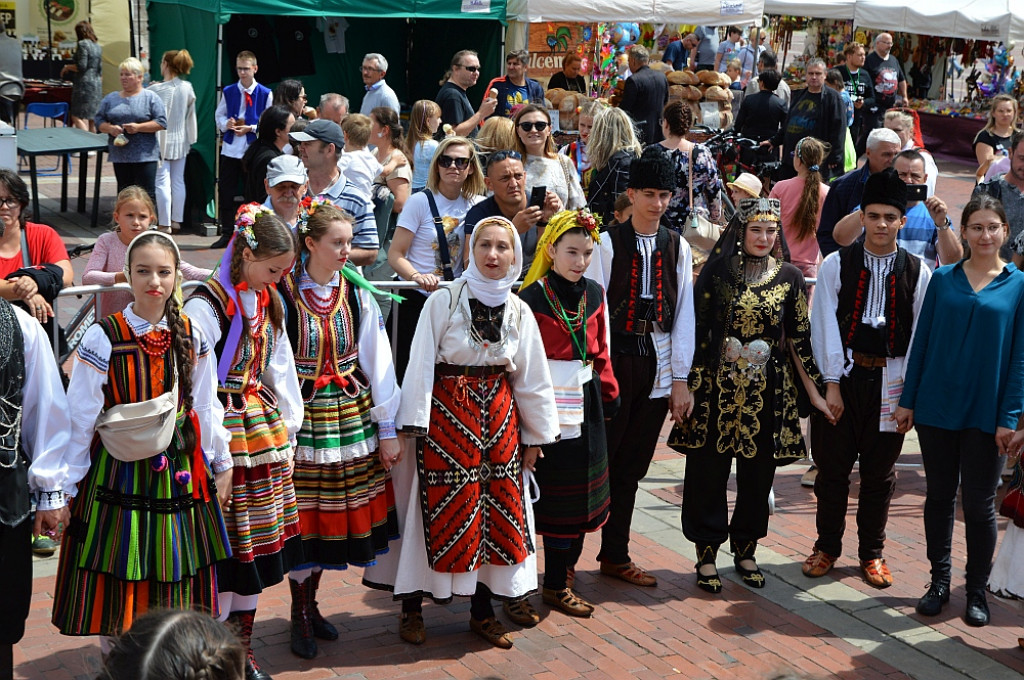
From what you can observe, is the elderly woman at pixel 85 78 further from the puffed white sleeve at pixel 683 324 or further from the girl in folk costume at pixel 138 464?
the girl in folk costume at pixel 138 464

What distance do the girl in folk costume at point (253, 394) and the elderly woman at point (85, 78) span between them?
1260 centimetres

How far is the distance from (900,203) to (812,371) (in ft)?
2.97

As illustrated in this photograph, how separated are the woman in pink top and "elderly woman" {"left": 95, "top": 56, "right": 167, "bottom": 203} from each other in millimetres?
6498

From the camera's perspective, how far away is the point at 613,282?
5.74 m

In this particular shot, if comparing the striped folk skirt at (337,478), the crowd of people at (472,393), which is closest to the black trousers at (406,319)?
the crowd of people at (472,393)

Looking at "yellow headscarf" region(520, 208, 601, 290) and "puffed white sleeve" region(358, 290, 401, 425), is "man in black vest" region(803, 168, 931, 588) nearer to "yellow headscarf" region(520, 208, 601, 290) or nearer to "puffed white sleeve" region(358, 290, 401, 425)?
"yellow headscarf" region(520, 208, 601, 290)

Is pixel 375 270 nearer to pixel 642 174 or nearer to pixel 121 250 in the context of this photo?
pixel 121 250

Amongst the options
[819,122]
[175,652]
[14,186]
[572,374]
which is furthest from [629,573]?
[819,122]

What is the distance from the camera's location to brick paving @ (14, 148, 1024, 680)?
16.3ft

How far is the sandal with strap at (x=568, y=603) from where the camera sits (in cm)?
554

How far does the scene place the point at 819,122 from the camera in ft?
40.9

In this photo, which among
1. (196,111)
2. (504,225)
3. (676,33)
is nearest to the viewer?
(504,225)

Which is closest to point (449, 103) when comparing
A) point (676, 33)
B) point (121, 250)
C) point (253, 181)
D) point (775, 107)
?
point (253, 181)

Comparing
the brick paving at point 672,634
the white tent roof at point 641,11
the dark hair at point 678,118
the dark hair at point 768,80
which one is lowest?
the brick paving at point 672,634
